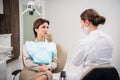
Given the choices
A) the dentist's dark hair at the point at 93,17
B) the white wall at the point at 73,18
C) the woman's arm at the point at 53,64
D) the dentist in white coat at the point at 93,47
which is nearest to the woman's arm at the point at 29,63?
the woman's arm at the point at 53,64

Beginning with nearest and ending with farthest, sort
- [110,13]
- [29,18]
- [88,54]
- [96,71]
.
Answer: [96,71], [88,54], [29,18], [110,13]

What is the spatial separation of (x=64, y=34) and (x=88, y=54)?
258 centimetres

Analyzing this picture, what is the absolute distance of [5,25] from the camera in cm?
288

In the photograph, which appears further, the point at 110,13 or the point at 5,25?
the point at 110,13

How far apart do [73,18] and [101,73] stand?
273cm

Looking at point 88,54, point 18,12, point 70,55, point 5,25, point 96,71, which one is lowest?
point 70,55

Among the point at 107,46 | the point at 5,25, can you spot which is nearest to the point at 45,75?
the point at 107,46

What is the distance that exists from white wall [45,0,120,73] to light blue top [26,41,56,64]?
1.90m

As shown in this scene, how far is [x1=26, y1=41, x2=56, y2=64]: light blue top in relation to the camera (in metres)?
2.25

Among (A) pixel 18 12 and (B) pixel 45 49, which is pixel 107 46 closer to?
(B) pixel 45 49

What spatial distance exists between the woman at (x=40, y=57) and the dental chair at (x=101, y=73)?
0.72m

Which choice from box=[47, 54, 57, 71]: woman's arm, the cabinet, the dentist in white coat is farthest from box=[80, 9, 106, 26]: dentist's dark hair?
the cabinet

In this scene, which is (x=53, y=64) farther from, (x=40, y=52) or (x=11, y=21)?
(x=11, y=21)

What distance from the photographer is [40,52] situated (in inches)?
89.7
